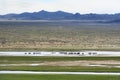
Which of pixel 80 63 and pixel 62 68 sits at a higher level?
pixel 62 68

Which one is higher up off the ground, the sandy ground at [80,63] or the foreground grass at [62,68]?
the foreground grass at [62,68]

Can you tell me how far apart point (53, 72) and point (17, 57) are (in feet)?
53.3

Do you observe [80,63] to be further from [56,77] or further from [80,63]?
[56,77]

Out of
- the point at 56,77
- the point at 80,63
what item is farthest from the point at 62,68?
the point at 56,77

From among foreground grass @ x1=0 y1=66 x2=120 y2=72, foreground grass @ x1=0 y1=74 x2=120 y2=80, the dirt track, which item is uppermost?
foreground grass @ x1=0 y1=74 x2=120 y2=80

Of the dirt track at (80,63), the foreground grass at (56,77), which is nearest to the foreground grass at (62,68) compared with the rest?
the dirt track at (80,63)

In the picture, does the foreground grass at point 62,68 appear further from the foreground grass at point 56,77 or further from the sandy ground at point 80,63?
the foreground grass at point 56,77

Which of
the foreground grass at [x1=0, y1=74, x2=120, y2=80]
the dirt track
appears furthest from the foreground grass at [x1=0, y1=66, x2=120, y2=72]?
the foreground grass at [x1=0, y1=74, x2=120, y2=80]

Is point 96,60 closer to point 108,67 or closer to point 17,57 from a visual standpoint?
point 108,67

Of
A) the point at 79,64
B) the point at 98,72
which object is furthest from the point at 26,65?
the point at 98,72

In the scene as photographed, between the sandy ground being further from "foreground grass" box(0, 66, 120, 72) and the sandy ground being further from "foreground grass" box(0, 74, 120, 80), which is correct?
"foreground grass" box(0, 74, 120, 80)

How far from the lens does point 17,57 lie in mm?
Answer: 58656

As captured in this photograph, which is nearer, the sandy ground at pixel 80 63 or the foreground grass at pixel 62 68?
the foreground grass at pixel 62 68

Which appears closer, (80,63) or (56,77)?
(56,77)
